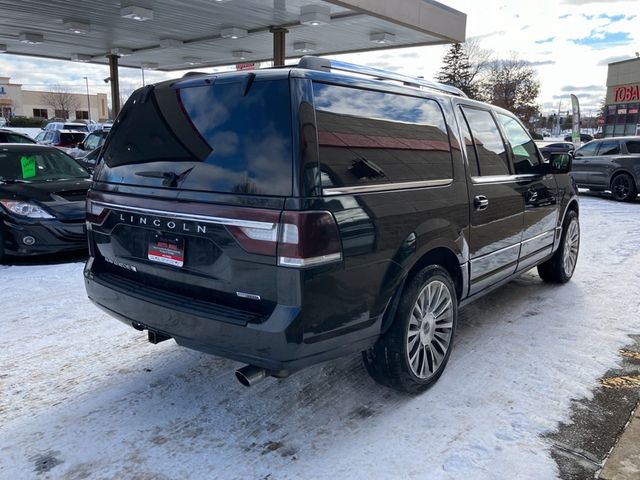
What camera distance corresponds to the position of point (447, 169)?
11.8 ft

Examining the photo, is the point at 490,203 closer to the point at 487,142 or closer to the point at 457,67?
the point at 487,142

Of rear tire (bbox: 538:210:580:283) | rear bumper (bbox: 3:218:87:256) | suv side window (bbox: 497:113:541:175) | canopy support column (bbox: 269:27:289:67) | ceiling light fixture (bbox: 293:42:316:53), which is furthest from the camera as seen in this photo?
ceiling light fixture (bbox: 293:42:316:53)

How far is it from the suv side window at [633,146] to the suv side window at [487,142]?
1187 centimetres

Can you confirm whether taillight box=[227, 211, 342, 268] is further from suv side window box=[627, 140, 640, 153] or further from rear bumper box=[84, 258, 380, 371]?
suv side window box=[627, 140, 640, 153]

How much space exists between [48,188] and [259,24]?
37.7 ft

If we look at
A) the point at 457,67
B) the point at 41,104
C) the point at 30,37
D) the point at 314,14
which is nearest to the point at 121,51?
the point at 30,37

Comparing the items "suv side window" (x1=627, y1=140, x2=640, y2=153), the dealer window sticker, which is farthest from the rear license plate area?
"suv side window" (x1=627, y1=140, x2=640, y2=153)

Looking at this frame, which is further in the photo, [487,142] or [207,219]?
[487,142]

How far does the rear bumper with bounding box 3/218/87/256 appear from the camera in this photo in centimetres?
636

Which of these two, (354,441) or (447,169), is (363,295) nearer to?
(354,441)

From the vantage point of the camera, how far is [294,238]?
8.04 feet

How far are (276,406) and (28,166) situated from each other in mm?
5919

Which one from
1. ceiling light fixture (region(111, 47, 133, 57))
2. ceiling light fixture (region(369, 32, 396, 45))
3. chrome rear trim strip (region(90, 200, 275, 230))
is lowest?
chrome rear trim strip (region(90, 200, 275, 230))

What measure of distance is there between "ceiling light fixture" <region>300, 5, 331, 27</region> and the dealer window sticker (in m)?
8.81
